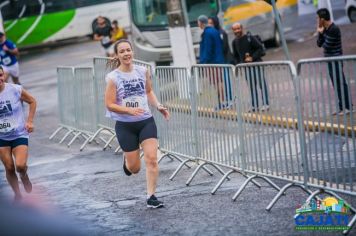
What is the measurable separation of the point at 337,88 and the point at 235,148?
218cm

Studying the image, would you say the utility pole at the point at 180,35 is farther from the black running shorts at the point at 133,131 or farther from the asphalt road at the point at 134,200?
the black running shorts at the point at 133,131

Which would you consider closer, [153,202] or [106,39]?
[153,202]

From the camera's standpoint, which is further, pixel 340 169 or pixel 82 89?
pixel 82 89

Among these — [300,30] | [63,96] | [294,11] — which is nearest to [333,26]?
[63,96]

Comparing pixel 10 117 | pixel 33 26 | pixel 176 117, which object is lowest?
pixel 33 26

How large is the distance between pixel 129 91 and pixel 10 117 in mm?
1674

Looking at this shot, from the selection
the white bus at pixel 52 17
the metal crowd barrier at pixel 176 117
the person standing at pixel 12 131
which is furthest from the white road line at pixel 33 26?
the person standing at pixel 12 131

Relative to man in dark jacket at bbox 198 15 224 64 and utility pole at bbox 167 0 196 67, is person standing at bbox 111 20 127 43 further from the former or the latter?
man in dark jacket at bbox 198 15 224 64

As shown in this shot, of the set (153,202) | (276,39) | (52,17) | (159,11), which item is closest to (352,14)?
(276,39)

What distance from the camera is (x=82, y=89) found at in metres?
14.7

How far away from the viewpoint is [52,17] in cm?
3678

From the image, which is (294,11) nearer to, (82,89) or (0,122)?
(82,89)
